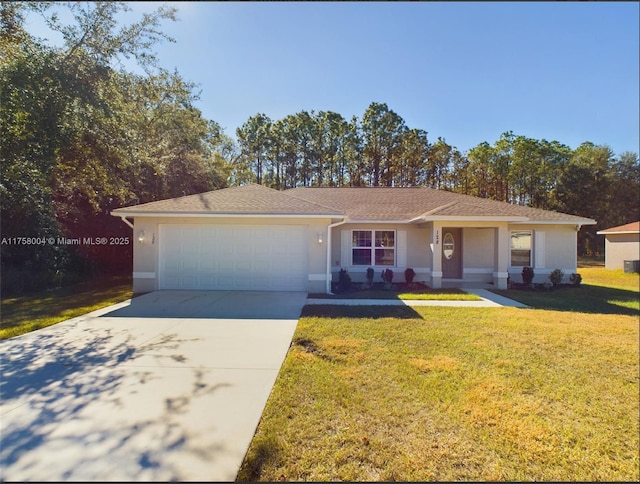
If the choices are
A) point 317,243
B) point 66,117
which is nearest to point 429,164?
point 317,243

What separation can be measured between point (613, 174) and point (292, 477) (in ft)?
142

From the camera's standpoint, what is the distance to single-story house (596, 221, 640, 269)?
1889 cm

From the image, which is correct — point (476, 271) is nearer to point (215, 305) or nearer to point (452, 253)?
point (452, 253)

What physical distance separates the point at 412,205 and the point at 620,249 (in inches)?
623

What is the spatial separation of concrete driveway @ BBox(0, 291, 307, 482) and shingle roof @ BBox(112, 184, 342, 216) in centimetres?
405

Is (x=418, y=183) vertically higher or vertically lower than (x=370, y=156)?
lower

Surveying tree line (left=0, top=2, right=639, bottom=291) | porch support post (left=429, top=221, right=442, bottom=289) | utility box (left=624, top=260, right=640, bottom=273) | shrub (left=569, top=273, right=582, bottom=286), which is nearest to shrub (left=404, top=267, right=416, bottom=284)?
porch support post (left=429, top=221, right=442, bottom=289)

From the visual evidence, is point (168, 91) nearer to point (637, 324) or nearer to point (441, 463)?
point (441, 463)

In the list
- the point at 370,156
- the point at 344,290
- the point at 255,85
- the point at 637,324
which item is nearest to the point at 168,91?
the point at 344,290

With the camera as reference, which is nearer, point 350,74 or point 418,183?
point 350,74

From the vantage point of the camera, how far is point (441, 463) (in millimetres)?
2820

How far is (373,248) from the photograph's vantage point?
1290cm

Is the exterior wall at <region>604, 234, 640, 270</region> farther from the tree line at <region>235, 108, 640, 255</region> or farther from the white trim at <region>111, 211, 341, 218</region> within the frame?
the white trim at <region>111, 211, 341, 218</region>

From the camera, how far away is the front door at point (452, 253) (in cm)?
1351
